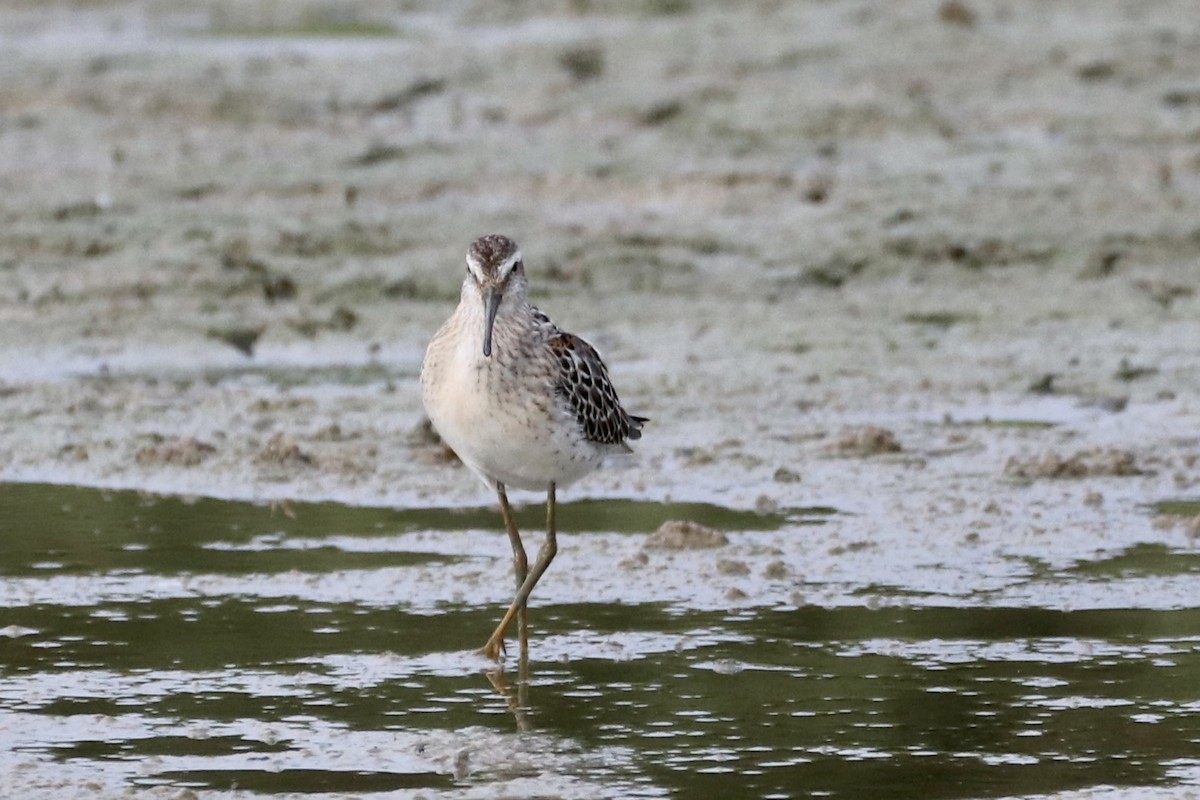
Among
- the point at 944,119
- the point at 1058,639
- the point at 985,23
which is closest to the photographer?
the point at 1058,639

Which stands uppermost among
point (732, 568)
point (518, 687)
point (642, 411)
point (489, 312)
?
point (489, 312)

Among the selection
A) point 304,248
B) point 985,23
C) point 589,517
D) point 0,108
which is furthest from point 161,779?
point 985,23

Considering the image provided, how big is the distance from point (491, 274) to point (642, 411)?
320 centimetres

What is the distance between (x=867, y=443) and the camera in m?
9.27

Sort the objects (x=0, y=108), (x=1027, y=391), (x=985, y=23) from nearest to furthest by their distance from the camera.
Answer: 1. (x=1027, y=391)
2. (x=0, y=108)
3. (x=985, y=23)

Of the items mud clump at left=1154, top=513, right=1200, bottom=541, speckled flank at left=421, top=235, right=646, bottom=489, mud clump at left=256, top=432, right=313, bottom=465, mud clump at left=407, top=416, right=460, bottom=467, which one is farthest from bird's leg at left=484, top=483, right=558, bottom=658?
mud clump at left=1154, top=513, right=1200, bottom=541

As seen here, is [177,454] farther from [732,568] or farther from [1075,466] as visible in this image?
[1075,466]

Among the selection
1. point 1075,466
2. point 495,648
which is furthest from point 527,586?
point 1075,466

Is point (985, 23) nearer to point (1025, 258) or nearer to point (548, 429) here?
point (1025, 258)

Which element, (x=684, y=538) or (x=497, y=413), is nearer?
(x=497, y=413)

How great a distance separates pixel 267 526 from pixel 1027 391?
11.9 feet

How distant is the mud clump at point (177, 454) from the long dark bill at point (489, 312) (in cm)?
258

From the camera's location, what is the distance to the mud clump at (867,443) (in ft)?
30.4

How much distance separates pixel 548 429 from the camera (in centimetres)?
698
